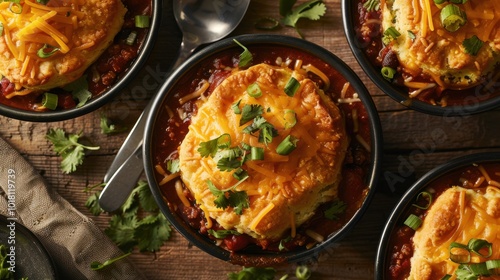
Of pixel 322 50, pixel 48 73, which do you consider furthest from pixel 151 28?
pixel 322 50

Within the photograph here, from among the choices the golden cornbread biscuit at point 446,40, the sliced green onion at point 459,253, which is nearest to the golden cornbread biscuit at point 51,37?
the golden cornbread biscuit at point 446,40

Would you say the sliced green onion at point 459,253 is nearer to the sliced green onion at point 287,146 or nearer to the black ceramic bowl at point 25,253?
the sliced green onion at point 287,146

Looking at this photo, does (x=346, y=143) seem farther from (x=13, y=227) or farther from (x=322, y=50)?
(x=13, y=227)

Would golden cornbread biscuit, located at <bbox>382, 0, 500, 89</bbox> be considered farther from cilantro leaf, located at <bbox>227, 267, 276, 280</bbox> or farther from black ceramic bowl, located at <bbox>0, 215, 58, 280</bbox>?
black ceramic bowl, located at <bbox>0, 215, 58, 280</bbox>

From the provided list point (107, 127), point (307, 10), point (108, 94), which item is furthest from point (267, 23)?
point (107, 127)

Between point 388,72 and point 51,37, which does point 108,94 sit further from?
point 388,72

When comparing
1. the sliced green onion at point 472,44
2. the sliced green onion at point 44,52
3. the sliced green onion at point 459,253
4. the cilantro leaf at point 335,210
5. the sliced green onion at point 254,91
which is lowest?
the sliced green onion at point 459,253
